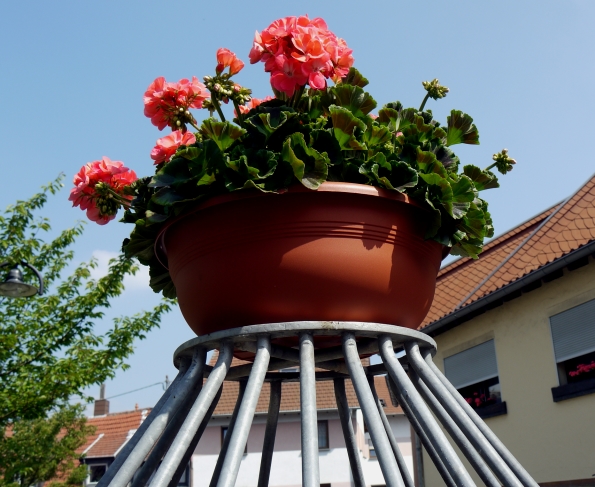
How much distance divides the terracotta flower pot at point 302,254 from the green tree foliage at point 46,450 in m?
10.9

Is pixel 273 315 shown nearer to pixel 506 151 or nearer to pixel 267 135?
pixel 267 135

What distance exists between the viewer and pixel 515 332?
835 centimetres

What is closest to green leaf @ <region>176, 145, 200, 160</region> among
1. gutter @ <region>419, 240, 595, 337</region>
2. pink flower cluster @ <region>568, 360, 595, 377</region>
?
gutter @ <region>419, 240, 595, 337</region>

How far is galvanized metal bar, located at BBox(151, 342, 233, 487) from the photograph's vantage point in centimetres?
139

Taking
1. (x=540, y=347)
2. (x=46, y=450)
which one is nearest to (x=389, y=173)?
(x=540, y=347)

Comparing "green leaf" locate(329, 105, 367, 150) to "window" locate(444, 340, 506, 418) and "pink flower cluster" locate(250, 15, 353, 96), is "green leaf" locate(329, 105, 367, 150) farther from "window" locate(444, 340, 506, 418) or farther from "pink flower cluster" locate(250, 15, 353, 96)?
"window" locate(444, 340, 506, 418)

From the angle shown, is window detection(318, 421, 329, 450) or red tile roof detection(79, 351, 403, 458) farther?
window detection(318, 421, 329, 450)

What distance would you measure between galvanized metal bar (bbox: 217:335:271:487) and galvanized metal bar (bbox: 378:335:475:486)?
0.31 meters

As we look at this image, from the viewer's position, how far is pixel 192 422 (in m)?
1.49

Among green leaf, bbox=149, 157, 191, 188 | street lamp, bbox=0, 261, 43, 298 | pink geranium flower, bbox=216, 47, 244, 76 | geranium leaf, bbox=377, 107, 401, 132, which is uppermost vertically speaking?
street lamp, bbox=0, 261, 43, 298

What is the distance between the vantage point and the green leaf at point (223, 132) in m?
1.61

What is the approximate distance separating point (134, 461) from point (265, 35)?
1131 mm

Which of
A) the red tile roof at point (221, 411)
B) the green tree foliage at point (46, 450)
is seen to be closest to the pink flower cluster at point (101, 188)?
the green tree foliage at point (46, 450)

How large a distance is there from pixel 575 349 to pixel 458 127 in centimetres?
628
